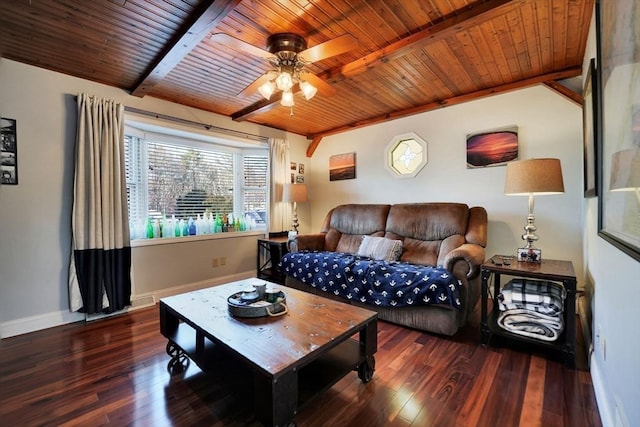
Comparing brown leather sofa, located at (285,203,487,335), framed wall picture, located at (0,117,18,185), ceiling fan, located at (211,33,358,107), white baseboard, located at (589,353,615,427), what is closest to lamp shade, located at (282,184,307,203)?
brown leather sofa, located at (285,203,487,335)

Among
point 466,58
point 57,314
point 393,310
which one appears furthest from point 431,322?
point 57,314

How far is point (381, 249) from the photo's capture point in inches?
125

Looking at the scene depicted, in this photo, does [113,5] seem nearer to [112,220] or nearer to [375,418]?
[112,220]

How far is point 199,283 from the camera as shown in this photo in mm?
3607

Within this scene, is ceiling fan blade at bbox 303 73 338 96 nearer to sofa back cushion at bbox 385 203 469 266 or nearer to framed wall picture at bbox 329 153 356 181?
sofa back cushion at bbox 385 203 469 266

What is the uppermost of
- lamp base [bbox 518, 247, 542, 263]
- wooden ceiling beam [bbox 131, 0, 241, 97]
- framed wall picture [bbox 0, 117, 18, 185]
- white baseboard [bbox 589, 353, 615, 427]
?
wooden ceiling beam [bbox 131, 0, 241, 97]

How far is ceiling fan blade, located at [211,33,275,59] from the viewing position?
171cm

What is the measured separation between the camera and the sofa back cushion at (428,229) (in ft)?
9.66

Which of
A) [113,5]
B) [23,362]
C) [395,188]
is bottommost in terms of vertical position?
[23,362]

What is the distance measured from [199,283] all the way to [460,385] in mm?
3071

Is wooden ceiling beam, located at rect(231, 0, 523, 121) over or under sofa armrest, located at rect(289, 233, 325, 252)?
over

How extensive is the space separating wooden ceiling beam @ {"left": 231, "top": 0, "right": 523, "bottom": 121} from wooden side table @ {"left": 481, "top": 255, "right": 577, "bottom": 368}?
1.71 m

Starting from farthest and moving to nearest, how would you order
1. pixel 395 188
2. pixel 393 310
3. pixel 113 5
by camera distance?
pixel 395 188
pixel 393 310
pixel 113 5

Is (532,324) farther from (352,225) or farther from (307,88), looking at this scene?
(307,88)
